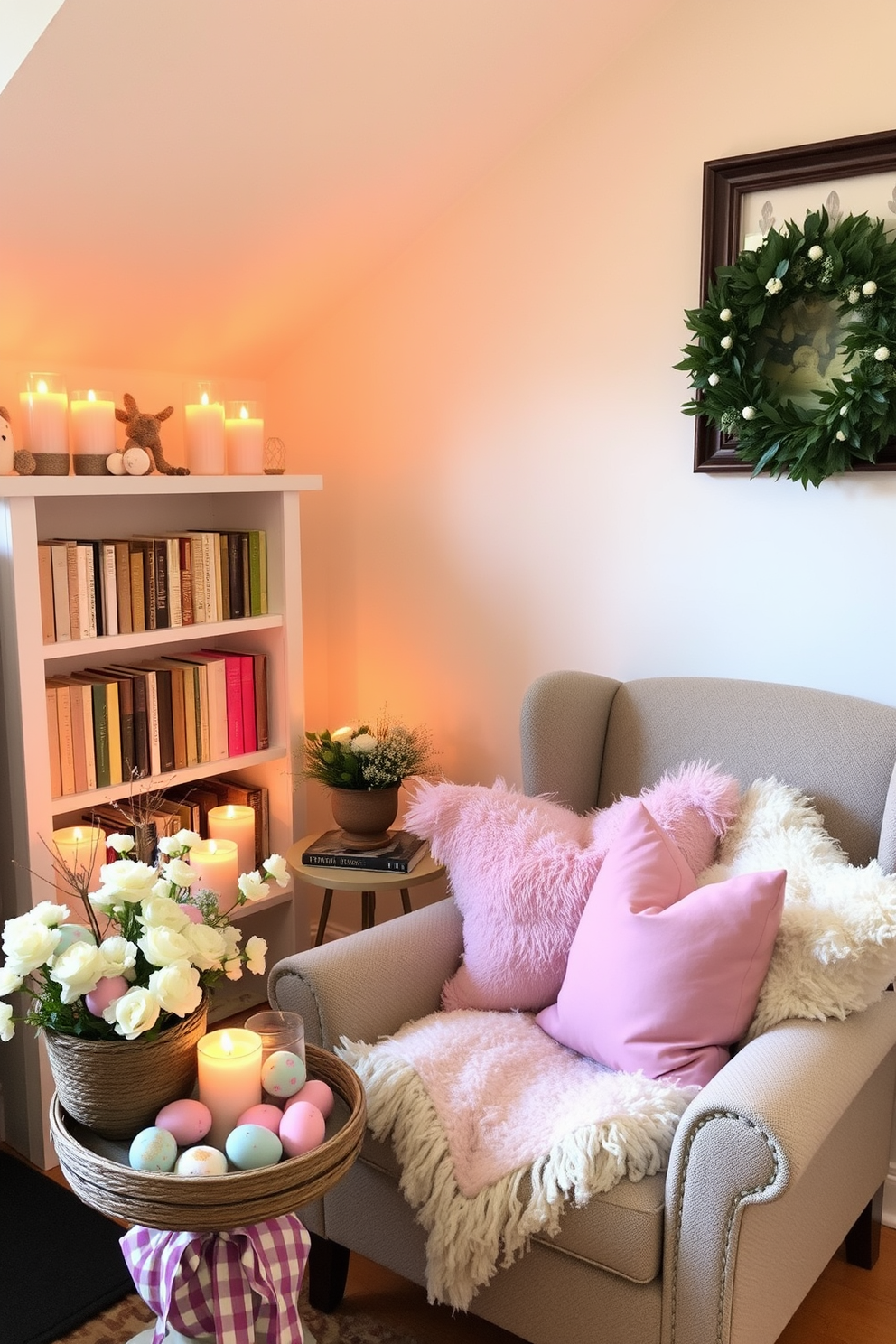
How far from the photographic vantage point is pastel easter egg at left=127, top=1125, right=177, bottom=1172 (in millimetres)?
1397

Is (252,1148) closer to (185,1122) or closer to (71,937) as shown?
(185,1122)

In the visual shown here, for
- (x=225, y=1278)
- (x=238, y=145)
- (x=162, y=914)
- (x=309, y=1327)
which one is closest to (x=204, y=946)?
(x=162, y=914)

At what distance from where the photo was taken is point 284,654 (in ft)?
8.86

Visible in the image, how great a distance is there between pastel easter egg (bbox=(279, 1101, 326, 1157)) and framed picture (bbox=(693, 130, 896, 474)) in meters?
1.44

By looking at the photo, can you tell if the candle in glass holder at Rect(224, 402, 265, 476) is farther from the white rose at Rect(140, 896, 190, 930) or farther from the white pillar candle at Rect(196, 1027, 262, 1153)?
the white pillar candle at Rect(196, 1027, 262, 1153)

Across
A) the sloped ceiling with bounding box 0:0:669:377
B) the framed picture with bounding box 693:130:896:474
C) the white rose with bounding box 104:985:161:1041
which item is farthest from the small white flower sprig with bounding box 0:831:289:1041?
the framed picture with bounding box 693:130:896:474

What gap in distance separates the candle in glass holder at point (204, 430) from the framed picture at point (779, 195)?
3.33 feet

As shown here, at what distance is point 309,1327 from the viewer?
1902 mm

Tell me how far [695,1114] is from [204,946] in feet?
2.17

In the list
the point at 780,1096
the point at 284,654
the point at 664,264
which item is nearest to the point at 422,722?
the point at 284,654

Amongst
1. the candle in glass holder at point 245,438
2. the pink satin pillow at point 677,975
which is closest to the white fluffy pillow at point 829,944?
the pink satin pillow at point 677,975

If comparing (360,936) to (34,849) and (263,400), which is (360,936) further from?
(263,400)

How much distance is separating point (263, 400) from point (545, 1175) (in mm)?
2119

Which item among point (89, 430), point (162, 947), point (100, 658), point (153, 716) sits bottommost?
point (162, 947)
